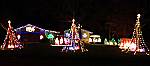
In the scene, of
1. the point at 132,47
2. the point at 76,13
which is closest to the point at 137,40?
the point at 132,47

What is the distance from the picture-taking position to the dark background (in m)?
67.8

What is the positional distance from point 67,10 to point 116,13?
850 inches

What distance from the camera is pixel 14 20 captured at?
81062 millimetres

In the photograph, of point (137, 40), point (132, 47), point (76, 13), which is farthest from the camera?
point (76, 13)

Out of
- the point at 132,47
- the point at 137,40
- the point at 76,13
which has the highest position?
the point at 76,13

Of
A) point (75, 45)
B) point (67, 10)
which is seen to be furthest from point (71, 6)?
point (75, 45)

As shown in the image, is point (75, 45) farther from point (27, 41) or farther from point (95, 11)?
point (95, 11)

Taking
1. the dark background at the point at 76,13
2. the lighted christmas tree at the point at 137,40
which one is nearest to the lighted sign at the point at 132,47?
the lighted christmas tree at the point at 137,40

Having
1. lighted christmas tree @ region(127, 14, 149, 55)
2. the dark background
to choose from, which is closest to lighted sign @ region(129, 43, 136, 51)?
lighted christmas tree @ region(127, 14, 149, 55)

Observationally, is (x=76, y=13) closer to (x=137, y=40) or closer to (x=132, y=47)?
(x=132, y=47)

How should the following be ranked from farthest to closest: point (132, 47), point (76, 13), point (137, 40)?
1. point (76, 13)
2. point (132, 47)
3. point (137, 40)

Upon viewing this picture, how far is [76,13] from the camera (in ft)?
295

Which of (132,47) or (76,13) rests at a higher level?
(76,13)

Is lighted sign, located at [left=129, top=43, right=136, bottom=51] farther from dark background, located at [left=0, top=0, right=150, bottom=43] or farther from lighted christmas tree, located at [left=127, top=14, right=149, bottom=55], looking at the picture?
dark background, located at [left=0, top=0, right=150, bottom=43]
